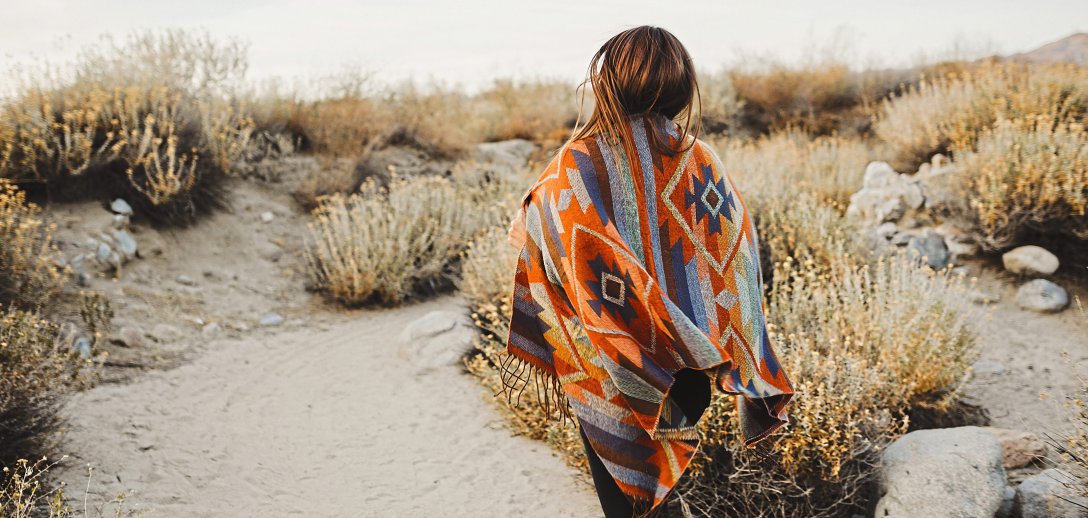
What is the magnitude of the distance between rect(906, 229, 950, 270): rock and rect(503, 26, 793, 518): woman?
481 centimetres

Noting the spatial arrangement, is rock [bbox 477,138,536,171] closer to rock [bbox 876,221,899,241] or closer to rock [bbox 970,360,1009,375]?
rock [bbox 876,221,899,241]

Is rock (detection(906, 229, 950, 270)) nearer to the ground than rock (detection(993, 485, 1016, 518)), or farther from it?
farther from it

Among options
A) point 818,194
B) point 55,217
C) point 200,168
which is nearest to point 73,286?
point 55,217

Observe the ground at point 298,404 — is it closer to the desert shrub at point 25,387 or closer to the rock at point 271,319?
the rock at point 271,319

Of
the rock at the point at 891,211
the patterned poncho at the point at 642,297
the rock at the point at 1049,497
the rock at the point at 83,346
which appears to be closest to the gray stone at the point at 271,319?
the rock at the point at 83,346

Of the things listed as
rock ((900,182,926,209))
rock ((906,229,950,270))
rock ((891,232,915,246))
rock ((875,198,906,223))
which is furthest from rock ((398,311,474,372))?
rock ((900,182,926,209))

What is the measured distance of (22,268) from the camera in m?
5.41

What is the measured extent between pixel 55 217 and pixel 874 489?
23.4 ft

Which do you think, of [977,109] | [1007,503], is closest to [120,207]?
[1007,503]

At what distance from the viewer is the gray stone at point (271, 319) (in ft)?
21.7

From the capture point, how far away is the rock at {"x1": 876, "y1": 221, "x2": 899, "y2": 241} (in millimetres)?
7007

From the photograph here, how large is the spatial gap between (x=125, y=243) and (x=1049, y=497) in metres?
7.34

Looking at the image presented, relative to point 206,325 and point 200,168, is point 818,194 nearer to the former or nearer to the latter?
point 206,325

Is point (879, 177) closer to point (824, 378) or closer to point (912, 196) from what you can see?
point (912, 196)
